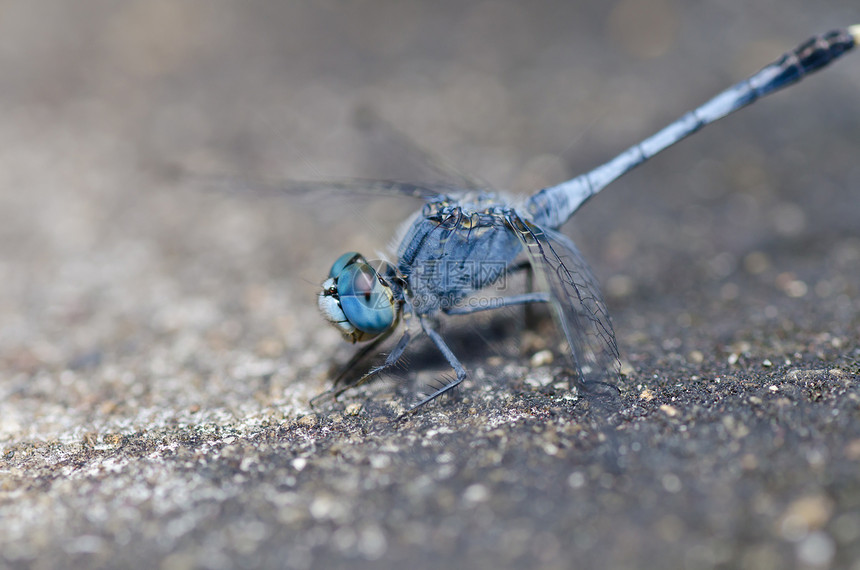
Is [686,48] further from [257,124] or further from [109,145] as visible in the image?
[109,145]

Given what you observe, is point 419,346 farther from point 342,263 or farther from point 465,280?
point 342,263

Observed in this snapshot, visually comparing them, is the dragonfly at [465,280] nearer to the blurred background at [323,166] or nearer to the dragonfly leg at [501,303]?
the dragonfly leg at [501,303]

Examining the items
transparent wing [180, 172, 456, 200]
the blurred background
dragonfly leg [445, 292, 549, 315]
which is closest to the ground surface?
the blurred background

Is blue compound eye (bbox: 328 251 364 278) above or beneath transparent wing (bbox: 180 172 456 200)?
beneath

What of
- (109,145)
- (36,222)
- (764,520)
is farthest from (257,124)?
(764,520)

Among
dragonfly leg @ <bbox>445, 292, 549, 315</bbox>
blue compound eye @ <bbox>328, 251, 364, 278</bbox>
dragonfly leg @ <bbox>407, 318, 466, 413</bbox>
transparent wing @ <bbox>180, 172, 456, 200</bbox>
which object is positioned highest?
transparent wing @ <bbox>180, 172, 456, 200</bbox>

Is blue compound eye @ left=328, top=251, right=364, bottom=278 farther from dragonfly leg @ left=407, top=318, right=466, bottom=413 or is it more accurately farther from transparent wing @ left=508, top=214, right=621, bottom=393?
transparent wing @ left=508, top=214, right=621, bottom=393

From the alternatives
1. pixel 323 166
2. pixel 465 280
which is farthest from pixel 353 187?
pixel 323 166
